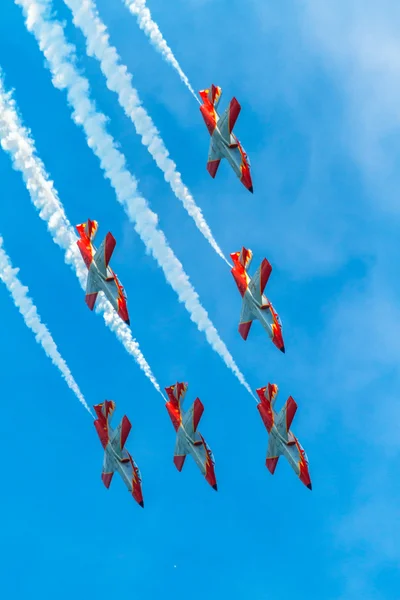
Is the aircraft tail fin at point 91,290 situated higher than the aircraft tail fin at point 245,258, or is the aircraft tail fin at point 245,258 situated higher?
the aircraft tail fin at point 245,258

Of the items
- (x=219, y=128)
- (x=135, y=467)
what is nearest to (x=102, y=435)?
(x=135, y=467)

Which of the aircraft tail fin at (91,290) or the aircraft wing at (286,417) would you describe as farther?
the aircraft wing at (286,417)

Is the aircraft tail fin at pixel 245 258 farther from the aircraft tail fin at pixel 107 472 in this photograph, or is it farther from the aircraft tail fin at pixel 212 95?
the aircraft tail fin at pixel 107 472

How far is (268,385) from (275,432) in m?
2.84

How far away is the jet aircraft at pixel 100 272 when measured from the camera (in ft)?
250

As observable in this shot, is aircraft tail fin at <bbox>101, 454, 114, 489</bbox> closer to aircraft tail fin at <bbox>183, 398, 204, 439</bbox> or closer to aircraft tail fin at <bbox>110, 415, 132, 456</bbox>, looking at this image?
aircraft tail fin at <bbox>110, 415, 132, 456</bbox>

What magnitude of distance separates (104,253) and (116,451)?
41.0 feet

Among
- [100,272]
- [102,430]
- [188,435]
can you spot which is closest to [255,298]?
[188,435]

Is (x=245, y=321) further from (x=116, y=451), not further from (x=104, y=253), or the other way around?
(x=116, y=451)

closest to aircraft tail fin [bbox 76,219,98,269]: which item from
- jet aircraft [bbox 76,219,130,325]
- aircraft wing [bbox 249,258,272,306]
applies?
jet aircraft [bbox 76,219,130,325]

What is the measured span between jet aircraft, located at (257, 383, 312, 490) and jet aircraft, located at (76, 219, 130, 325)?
34.7 ft

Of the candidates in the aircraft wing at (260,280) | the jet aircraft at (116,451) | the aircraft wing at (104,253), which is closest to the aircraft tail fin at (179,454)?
the jet aircraft at (116,451)

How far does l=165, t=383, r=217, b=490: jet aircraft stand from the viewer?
262 feet

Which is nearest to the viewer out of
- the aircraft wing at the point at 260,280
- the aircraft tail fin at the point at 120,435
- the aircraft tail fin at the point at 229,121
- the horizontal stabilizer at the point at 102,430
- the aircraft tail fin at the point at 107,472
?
the aircraft tail fin at the point at 229,121
